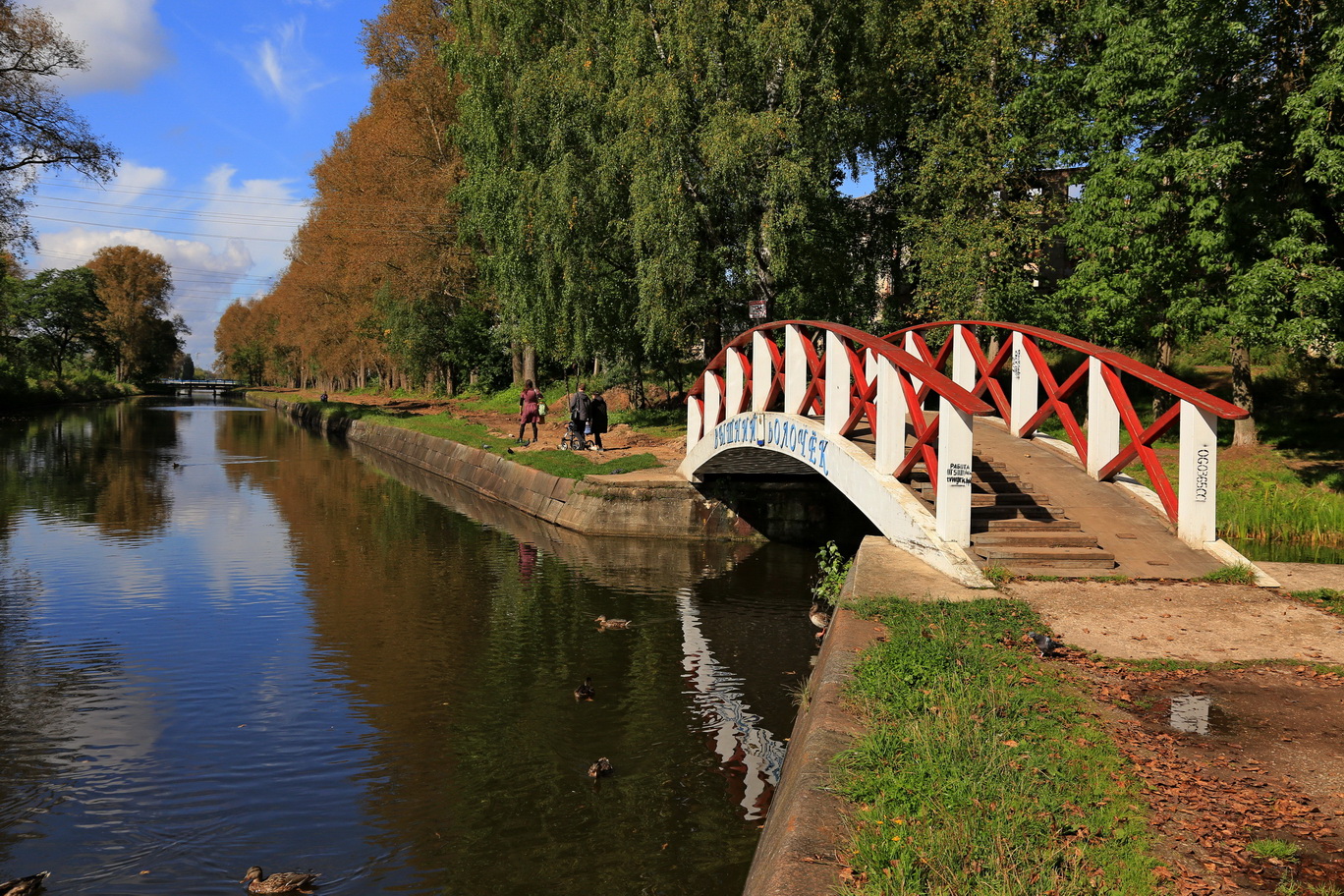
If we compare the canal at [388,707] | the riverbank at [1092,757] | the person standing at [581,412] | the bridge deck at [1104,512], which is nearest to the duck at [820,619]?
the canal at [388,707]

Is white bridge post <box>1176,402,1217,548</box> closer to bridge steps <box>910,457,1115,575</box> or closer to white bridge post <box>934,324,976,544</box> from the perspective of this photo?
bridge steps <box>910,457,1115,575</box>

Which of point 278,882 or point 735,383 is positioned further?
point 735,383

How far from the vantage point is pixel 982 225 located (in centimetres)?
2430

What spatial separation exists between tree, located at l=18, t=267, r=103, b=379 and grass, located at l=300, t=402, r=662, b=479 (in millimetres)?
44452

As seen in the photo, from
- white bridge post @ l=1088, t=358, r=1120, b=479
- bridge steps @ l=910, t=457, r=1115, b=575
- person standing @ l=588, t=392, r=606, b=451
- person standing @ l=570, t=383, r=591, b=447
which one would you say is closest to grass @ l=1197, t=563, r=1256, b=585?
bridge steps @ l=910, t=457, r=1115, b=575

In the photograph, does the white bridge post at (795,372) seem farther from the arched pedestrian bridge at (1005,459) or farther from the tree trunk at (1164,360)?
the tree trunk at (1164,360)

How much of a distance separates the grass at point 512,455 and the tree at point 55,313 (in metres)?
44.5

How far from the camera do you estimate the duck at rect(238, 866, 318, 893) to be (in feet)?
20.6

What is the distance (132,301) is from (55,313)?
2380cm

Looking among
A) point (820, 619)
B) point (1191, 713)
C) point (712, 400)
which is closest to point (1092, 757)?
point (1191, 713)

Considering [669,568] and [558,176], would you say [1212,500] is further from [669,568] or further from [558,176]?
[558,176]

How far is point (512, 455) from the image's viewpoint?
26516mm

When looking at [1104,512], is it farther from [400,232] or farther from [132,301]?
[132,301]

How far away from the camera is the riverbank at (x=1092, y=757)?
4.32 metres
